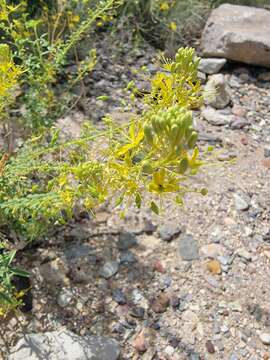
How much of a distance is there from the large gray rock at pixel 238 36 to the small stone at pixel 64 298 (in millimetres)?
2513

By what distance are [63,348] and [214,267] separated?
3.03 ft

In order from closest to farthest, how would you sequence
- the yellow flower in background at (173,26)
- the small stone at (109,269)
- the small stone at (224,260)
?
the small stone at (109,269)
the small stone at (224,260)
the yellow flower in background at (173,26)

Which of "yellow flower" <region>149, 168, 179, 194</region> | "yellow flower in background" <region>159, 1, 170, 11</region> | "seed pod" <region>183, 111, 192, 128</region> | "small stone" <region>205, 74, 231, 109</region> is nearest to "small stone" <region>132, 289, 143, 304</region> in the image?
"yellow flower" <region>149, 168, 179, 194</region>

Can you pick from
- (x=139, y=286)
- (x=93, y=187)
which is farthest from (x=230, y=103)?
(x=93, y=187)

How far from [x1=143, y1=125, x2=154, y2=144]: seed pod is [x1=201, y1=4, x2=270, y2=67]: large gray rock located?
284cm

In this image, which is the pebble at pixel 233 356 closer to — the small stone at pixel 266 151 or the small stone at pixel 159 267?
the small stone at pixel 159 267

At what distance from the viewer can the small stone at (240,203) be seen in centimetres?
289

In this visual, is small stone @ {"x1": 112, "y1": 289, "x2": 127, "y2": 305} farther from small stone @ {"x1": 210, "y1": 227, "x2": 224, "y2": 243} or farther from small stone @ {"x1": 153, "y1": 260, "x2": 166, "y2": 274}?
small stone @ {"x1": 210, "y1": 227, "x2": 224, "y2": 243}

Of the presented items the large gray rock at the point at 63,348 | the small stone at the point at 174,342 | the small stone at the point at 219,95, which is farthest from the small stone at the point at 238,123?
the large gray rock at the point at 63,348

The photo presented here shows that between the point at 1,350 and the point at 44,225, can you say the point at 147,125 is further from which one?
the point at 1,350

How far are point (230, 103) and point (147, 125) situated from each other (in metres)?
2.40

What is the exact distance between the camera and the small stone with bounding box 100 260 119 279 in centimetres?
250

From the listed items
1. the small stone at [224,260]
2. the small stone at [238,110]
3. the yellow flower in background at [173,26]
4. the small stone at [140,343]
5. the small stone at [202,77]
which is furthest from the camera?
the yellow flower in background at [173,26]

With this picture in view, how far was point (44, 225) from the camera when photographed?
2182mm
